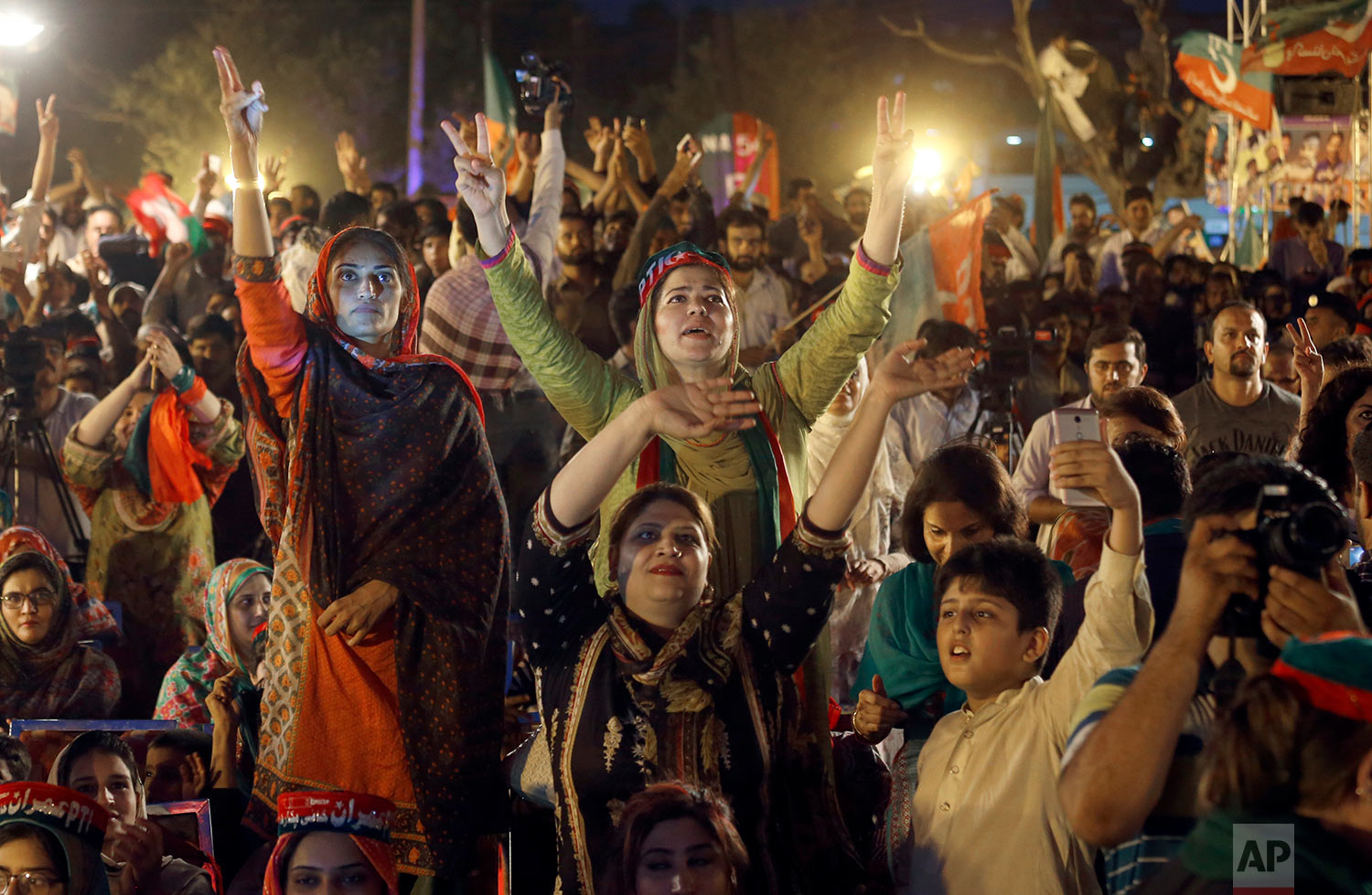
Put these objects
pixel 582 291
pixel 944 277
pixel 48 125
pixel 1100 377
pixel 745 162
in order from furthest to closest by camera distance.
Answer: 1. pixel 745 162
2. pixel 48 125
3. pixel 582 291
4. pixel 944 277
5. pixel 1100 377

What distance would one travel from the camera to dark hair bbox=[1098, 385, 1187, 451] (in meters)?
3.85

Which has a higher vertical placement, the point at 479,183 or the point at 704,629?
the point at 479,183

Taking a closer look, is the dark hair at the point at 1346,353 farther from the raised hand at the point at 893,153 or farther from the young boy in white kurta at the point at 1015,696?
the young boy in white kurta at the point at 1015,696

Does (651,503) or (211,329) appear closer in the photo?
(651,503)

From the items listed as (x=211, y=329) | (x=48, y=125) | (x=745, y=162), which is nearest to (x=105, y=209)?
(x=48, y=125)

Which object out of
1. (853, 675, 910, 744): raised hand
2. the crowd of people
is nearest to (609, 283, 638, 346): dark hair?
the crowd of people

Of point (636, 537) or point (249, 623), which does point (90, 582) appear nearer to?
point (249, 623)

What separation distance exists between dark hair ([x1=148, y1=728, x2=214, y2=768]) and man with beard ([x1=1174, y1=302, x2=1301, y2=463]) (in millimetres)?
3242

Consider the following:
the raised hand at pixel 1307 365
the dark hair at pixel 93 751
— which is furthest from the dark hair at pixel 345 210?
the raised hand at pixel 1307 365

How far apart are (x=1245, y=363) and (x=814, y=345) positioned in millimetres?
2321

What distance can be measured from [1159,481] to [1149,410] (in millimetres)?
940

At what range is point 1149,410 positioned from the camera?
3.88 metres

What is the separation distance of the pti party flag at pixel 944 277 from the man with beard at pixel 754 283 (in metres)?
0.71

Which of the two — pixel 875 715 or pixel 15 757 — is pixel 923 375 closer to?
pixel 875 715
